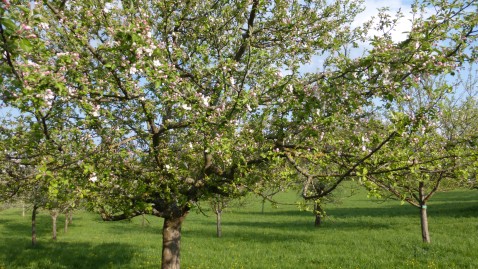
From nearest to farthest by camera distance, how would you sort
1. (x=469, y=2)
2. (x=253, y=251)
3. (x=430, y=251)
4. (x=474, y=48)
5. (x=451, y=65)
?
(x=469, y=2) → (x=451, y=65) → (x=474, y=48) → (x=430, y=251) → (x=253, y=251)

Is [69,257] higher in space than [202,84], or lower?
lower

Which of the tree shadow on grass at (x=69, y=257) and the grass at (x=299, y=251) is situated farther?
the tree shadow on grass at (x=69, y=257)

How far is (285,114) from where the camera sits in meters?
7.95

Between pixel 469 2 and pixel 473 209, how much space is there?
38.0m

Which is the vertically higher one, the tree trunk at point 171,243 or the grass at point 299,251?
the tree trunk at point 171,243

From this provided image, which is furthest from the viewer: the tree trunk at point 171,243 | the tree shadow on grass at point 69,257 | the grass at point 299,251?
the tree shadow on grass at point 69,257

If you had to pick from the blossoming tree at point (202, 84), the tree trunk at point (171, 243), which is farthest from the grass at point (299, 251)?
the blossoming tree at point (202, 84)

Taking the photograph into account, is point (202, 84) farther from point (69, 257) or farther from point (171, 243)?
point (69, 257)

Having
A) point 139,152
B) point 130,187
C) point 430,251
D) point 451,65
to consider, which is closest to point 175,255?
point 130,187

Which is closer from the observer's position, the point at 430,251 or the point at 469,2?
the point at 469,2

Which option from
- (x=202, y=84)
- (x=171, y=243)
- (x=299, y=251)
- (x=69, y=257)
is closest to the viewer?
(x=202, y=84)

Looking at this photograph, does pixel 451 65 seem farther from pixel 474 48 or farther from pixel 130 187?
pixel 130 187

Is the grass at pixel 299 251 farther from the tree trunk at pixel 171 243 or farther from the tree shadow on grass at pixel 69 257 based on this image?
the tree trunk at pixel 171 243

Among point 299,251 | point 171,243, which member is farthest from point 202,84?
point 299,251
